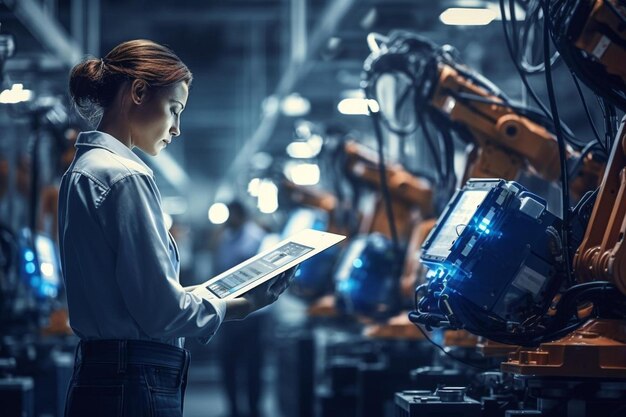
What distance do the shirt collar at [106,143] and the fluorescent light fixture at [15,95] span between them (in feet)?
14.0

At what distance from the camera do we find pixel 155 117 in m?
3.37

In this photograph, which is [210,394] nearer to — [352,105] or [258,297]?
[352,105]

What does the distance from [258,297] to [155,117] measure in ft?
1.96

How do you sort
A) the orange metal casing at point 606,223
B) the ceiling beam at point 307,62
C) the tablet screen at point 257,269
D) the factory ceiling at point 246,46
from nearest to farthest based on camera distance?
the tablet screen at point 257,269
the orange metal casing at point 606,223
the ceiling beam at point 307,62
the factory ceiling at point 246,46

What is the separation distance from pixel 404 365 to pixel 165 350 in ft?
13.1

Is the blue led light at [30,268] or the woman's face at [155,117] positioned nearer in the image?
the woman's face at [155,117]

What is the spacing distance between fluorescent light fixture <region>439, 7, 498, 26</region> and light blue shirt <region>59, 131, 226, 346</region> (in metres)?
4.78

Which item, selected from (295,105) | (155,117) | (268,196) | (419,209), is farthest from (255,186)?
(155,117)

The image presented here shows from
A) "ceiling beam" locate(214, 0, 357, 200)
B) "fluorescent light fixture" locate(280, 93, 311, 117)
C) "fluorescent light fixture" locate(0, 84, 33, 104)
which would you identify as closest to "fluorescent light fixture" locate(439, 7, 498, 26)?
"ceiling beam" locate(214, 0, 357, 200)

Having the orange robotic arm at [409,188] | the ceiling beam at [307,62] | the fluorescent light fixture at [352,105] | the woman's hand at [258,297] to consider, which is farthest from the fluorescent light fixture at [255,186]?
the woman's hand at [258,297]

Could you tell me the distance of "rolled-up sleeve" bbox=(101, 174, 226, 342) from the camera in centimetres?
311

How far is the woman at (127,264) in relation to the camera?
312 cm

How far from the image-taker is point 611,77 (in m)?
3.64

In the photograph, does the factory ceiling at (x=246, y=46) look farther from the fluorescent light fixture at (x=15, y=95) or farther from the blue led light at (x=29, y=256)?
the blue led light at (x=29, y=256)
